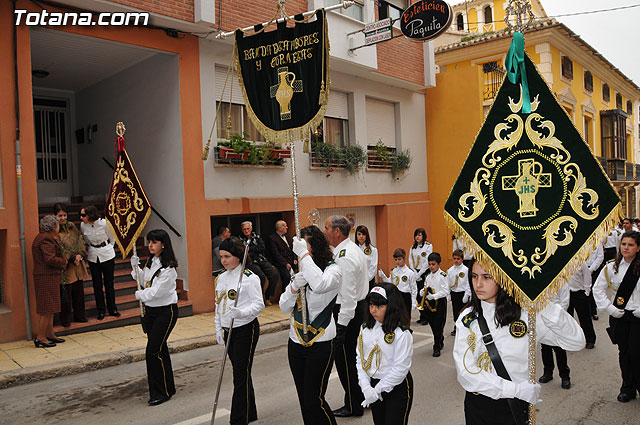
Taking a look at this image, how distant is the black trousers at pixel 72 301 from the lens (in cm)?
866

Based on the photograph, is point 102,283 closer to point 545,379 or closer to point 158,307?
point 158,307

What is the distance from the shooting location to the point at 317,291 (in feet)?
13.6

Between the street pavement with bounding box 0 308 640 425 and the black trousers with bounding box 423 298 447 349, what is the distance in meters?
0.23

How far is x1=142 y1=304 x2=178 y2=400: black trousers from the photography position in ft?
18.8

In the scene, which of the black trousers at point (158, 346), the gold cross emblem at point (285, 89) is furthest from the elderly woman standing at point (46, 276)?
the gold cross emblem at point (285, 89)

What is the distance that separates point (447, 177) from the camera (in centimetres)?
1769

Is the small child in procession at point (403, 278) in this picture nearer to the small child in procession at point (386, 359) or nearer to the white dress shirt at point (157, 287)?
the white dress shirt at point (157, 287)

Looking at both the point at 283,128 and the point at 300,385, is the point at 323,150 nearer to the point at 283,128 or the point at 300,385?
the point at 283,128

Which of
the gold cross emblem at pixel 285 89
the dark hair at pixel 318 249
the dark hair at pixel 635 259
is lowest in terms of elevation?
the dark hair at pixel 635 259

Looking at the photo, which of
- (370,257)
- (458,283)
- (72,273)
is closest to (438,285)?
(458,283)

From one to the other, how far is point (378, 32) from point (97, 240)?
7.85m

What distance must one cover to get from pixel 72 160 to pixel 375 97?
29.0 feet

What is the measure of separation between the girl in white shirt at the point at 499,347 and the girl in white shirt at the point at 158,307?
3.61 metres

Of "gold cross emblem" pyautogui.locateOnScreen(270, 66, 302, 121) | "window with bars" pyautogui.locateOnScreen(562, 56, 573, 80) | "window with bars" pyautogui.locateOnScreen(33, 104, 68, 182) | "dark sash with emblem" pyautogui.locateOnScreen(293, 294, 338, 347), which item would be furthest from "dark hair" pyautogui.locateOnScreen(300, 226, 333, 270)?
"window with bars" pyautogui.locateOnScreen(562, 56, 573, 80)
